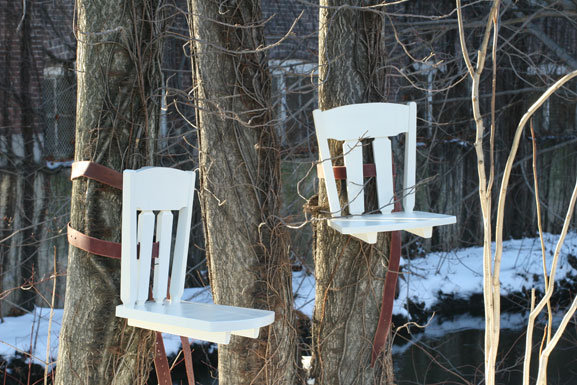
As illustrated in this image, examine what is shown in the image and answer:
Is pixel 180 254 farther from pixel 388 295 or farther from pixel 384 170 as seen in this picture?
pixel 388 295

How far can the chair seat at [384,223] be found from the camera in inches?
130

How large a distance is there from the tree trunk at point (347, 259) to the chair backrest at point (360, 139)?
14.0 inches

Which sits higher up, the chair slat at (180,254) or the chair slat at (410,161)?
the chair slat at (410,161)

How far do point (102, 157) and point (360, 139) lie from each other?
1.27 meters

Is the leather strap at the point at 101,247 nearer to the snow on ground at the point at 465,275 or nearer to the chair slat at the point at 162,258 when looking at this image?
the chair slat at the point at 162,258

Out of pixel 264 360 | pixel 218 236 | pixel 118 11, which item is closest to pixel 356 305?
pixel 264 360

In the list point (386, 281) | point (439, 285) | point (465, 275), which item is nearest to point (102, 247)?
point (386, 281)

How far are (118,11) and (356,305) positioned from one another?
2114 mm

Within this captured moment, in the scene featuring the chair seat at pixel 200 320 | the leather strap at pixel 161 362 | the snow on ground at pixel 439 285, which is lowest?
the snow on ground at pixel 439 285

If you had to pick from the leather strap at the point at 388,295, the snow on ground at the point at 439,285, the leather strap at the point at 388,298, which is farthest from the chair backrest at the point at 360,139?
the snow on ground at the point at 439,285

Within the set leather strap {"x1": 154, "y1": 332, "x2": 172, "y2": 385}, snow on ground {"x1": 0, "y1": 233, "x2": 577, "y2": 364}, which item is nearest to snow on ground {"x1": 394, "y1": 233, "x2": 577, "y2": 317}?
snow on ground {"x1": 0, "y1": 233, "x2": 577, "y2": 364}

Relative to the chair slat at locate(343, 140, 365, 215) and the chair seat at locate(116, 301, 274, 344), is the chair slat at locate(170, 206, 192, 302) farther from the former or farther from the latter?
the chair slat at locate(343, 140, 365, 215)

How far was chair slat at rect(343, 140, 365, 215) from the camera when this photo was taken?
3699 millimetres

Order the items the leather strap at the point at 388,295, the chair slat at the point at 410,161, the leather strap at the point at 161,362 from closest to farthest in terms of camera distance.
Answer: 1. the leather strap at the point at 161,362
2. the chair slat at the point at 410,161
3. the leather strap at the point at 388,295
